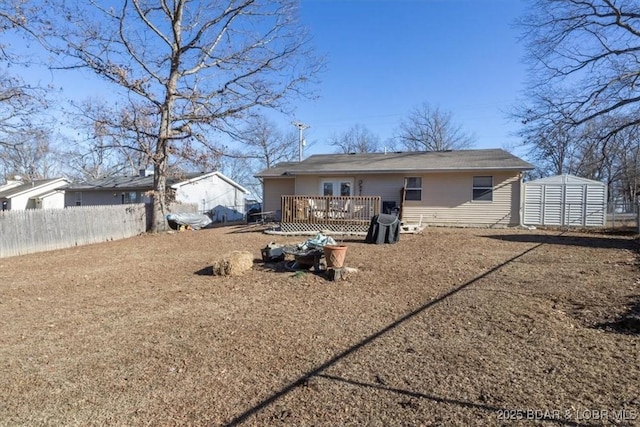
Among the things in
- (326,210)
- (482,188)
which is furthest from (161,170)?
(482,188)

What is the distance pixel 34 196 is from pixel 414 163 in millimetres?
31937

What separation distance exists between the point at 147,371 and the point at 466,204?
14.4 meters

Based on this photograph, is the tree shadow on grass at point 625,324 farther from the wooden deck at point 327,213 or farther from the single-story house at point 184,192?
the single-story house at point 184,192

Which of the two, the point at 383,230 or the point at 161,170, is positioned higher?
the point at 161,170

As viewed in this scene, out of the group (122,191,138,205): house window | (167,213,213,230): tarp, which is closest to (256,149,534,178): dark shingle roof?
(167,213,213,230): tarp

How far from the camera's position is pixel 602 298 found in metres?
5.11

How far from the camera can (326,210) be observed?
1334cm

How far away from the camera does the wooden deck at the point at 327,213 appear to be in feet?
42.6

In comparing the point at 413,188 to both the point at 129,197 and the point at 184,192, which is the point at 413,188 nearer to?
the point at 184,192

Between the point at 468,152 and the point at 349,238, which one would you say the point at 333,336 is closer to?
the point at 349,238

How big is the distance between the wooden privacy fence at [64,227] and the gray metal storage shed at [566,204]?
17.5 m

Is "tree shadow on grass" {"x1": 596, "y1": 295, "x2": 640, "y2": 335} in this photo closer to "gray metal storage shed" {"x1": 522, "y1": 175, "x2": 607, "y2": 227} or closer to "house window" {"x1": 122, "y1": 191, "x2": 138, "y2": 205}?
"gray metal storage shed" {"x1": 522, "y1": 175, "x2": 607, "y2": 227}

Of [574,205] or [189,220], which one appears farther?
[189,220]

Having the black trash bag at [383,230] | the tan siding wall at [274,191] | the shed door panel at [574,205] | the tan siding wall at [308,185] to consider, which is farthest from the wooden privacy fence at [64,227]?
the shed door panel at [574,205]
